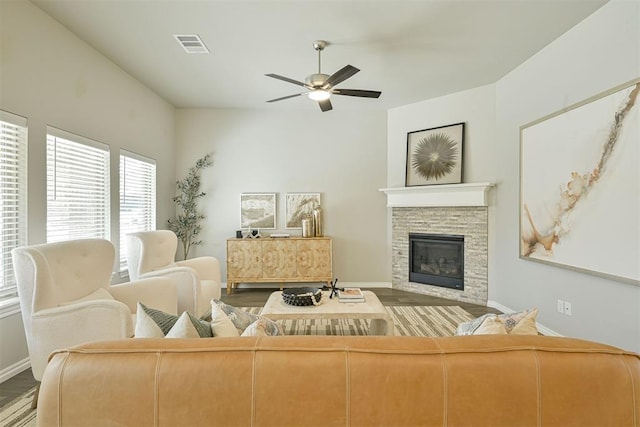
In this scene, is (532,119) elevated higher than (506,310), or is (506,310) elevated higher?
(532,119)

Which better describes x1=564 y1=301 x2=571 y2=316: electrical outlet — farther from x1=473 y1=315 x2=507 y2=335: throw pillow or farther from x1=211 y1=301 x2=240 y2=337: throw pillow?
x1=211 y1=301 x2=240 y2=337: throw pillow

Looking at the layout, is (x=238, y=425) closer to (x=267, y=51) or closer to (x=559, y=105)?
(x=267, y=51)

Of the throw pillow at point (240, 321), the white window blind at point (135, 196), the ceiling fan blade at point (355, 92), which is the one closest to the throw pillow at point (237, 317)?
the throw pillow at point (240, 321)

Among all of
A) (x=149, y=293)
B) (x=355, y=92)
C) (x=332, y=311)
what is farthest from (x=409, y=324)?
(x=149, y=293)

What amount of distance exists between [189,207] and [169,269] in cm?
217

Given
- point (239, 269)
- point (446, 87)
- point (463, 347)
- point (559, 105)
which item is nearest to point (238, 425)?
point (463, 347)

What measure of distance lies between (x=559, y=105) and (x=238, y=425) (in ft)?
12.5

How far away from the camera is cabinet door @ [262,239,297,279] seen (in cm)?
505

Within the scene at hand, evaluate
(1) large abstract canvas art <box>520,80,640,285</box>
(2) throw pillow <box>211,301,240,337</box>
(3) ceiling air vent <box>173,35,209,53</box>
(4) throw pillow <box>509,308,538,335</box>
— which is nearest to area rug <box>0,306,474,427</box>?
(1) large abstract canvas art <box>520,80,640,285</box>

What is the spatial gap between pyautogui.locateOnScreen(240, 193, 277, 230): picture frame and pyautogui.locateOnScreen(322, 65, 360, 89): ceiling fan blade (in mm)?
2679

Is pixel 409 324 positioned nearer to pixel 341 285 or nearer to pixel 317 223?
pixel 341 285

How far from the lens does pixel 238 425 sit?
2.99 ft

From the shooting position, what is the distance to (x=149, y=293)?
2846mm

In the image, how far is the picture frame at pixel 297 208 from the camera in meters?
5.51
